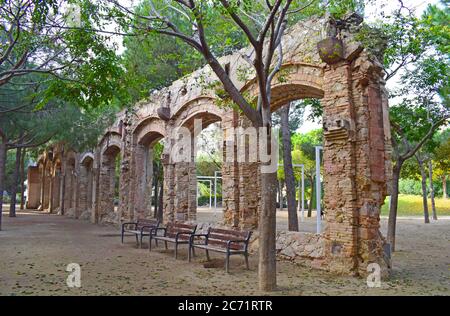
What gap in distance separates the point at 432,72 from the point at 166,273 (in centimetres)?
798

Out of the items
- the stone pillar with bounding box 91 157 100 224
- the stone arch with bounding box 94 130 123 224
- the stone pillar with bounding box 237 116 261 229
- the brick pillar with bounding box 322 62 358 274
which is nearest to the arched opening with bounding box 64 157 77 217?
the stone pillar with bounding box 91 157 100 224

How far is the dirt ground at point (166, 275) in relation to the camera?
5699mm

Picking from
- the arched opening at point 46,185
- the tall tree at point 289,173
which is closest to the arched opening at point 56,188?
the arched opening at point 46,185

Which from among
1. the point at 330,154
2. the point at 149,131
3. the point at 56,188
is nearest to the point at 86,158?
the point at 56,188

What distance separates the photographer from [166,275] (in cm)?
675

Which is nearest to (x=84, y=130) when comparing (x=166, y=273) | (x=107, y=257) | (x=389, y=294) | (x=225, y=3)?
(x=107, y=257)

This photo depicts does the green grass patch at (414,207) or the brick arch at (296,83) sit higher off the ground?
the brick arch at (296,83)

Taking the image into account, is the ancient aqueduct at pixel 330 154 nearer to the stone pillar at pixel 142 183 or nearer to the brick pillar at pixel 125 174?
the stone pillar at pixel 142 183

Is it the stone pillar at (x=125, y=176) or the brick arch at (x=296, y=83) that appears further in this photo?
the stone pillar at (x=125, y=176)

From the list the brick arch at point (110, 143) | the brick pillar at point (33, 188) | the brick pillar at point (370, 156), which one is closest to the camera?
the brick pillar at point (370, 156)

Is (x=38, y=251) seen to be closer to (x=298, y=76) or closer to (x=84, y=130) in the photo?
(x=298, y=76)

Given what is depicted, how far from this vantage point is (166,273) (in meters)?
6.93

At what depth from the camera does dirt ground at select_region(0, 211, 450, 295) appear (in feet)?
18.7

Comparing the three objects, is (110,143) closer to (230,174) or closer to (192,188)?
(192,188)
